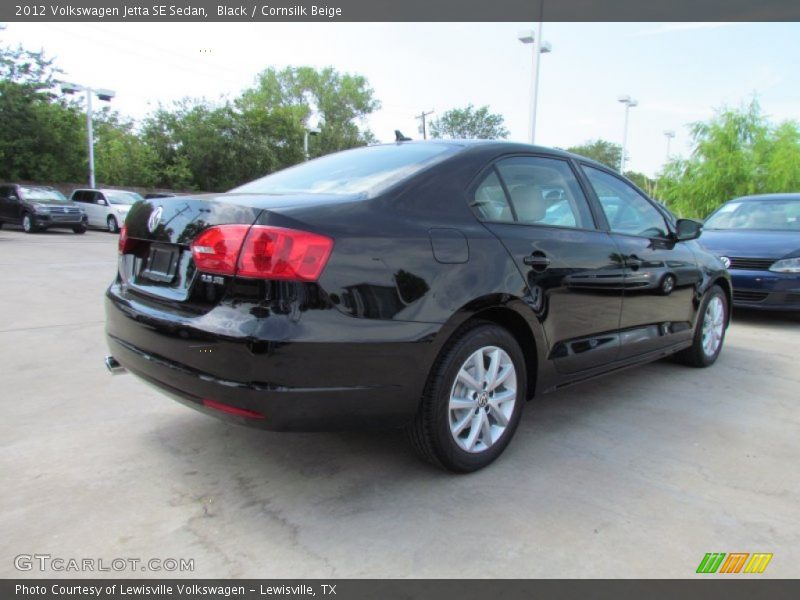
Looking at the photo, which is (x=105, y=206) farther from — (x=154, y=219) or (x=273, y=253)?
(x=273, y=253)

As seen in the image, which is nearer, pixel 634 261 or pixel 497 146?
pixel 497 146

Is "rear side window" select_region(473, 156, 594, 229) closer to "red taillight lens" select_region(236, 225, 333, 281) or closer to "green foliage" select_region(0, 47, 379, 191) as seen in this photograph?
"red taillight lens" select_region(236, 225, 333, 281)

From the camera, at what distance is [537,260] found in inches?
117

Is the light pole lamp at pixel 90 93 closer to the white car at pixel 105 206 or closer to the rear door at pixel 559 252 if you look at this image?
the white car at pixel 105 206

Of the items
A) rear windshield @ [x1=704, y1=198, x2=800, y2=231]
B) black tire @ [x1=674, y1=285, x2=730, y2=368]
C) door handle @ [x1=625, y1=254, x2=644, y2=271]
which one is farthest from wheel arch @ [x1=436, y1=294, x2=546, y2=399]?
rear windshield @ [x1=704, y1=198, x2=800, y2=231]

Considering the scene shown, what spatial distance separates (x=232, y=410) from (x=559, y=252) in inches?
73.7

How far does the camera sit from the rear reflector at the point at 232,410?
219 cm

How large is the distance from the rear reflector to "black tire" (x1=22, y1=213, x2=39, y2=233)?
20030 millimetres

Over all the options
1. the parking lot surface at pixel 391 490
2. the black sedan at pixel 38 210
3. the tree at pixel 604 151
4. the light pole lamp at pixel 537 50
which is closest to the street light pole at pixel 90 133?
the black sedan at pixel 38 210

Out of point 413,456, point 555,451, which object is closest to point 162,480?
point 413,456

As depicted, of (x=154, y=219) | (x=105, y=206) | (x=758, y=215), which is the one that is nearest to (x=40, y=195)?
(x=105, y=206)
